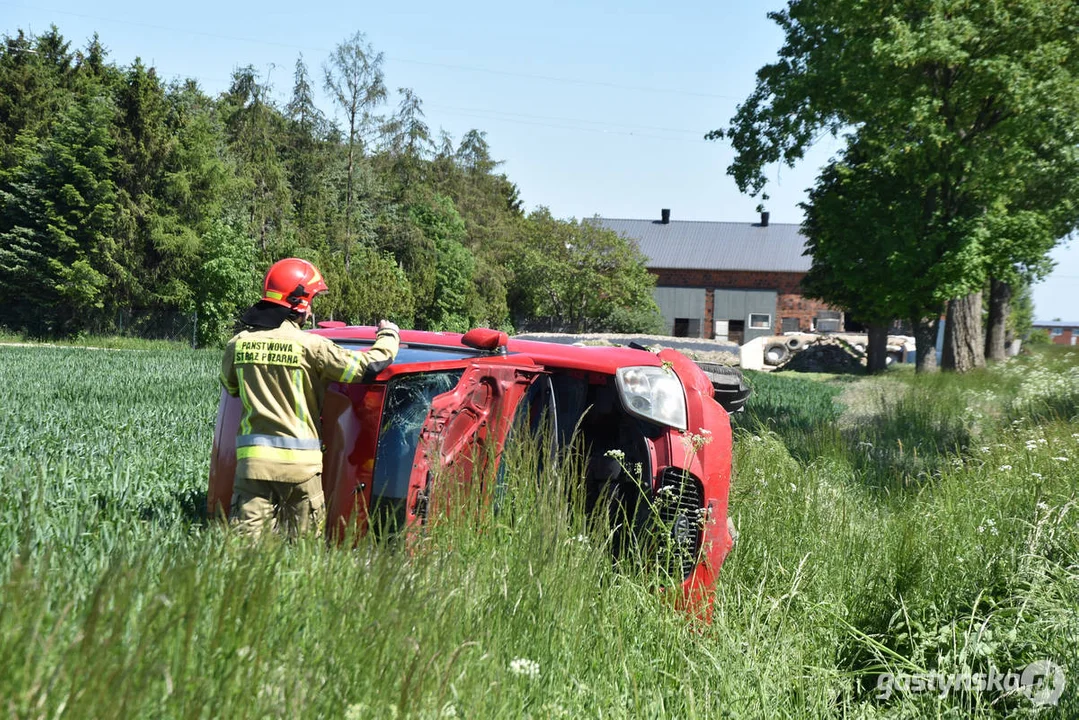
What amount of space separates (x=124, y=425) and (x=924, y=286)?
17.4 metres

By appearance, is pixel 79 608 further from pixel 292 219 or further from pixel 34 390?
pixel 292 219

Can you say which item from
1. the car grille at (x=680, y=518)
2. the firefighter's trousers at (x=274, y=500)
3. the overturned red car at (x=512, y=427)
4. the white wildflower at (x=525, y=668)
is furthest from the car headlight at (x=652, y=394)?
the white wildflower at (x=525, y=668)

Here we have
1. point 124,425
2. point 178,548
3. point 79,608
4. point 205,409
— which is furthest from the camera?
point 205,409

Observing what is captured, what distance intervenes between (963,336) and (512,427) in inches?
968

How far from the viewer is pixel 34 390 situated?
16.2 metres

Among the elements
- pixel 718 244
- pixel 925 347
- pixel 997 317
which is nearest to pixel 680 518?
pixel 925 347

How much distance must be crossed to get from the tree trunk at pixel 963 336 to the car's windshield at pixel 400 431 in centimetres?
2420

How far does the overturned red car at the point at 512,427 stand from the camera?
15.7 feet

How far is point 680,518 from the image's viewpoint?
17.7ft

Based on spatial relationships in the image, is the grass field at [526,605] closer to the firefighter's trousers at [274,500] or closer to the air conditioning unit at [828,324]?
the firefighter's trousers at [274,500]

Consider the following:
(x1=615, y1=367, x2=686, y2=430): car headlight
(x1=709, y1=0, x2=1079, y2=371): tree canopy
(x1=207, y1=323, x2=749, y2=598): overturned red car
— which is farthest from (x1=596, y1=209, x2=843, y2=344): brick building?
(x1=615, y1=367, x2=686, y2=430): car headlight

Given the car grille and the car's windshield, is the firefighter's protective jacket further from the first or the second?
the car grille

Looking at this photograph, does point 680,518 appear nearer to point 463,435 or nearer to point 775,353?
point 463,435

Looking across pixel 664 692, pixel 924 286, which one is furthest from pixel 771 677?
pixel 924 286
